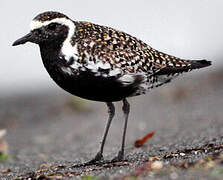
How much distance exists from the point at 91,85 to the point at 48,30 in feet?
2.98

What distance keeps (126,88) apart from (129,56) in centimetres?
43

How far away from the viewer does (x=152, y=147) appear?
806cm

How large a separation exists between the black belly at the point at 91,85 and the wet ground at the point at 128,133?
2.94 feet

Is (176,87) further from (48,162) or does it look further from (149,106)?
(48,162)

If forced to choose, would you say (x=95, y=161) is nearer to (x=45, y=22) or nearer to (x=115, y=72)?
Answer: (x=115, y=72)

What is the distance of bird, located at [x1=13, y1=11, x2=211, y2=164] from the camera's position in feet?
21.0

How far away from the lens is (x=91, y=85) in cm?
643

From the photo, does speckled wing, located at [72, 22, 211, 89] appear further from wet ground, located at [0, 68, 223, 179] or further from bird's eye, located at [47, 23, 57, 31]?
wet ground, located at [0, 68, 223, 179]

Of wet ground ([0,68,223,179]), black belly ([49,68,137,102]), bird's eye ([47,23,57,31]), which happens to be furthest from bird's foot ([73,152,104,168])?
bird's eye ([47,23,57,31])

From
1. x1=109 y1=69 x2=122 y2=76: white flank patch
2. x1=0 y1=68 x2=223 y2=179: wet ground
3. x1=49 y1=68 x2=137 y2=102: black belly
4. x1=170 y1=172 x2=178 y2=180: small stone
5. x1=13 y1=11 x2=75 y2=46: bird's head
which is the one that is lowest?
x1=0 y1=68 x2=223 y2=179: wet ground

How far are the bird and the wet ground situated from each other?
97 cm

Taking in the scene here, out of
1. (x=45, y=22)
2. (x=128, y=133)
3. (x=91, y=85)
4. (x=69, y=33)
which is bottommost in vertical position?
(x=128, y=133)

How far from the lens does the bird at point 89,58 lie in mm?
6414

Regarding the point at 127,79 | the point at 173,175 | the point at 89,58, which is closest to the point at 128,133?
the point at 127,79
